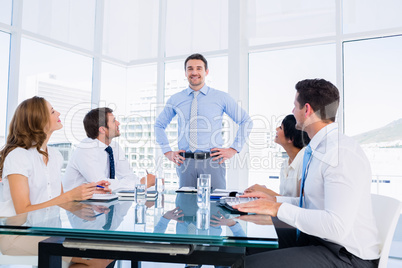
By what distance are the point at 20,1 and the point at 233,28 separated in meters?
2.59

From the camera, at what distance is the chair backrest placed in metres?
1.40

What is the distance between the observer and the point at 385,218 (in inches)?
60.1

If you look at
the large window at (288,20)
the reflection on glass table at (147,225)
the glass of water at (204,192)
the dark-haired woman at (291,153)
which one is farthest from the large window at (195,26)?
the reflection on glass table at (147,225)

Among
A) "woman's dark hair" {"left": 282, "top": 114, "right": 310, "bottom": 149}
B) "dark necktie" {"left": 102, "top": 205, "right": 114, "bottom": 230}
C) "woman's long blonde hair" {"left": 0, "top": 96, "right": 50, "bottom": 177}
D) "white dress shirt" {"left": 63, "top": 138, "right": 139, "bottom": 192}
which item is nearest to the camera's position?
"dark necktie" {"left": 102, "top": 205, "right": 114, "bottom": 230}

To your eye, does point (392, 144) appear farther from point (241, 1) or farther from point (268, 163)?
point (241, 1)

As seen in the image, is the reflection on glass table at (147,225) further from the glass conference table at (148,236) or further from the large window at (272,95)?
the large window at (272,95)

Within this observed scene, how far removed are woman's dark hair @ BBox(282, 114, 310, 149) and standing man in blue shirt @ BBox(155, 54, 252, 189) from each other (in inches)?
35.5

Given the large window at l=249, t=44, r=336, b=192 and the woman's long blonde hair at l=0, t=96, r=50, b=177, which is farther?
the large window at l=249, t=44, r=336, b=192

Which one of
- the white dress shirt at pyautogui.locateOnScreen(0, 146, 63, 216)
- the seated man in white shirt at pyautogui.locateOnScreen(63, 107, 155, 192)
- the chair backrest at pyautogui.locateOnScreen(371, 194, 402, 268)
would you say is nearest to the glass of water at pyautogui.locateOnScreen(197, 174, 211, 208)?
the seated man in white shirt at pyautogui.locateOnScreen(63, 107, 155, 192)

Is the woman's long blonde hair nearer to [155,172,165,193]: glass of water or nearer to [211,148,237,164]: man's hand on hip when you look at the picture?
[155,172,165,193]: glass of water

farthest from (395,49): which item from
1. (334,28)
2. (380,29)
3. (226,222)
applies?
(226,222)

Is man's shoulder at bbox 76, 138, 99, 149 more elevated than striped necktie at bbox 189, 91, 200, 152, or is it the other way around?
striped necktie at bbox 189, 91, 200, 152

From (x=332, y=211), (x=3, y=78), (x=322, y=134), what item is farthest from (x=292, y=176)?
(x=3, y=78)

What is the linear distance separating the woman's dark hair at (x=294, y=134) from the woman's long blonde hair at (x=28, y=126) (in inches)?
66.0
